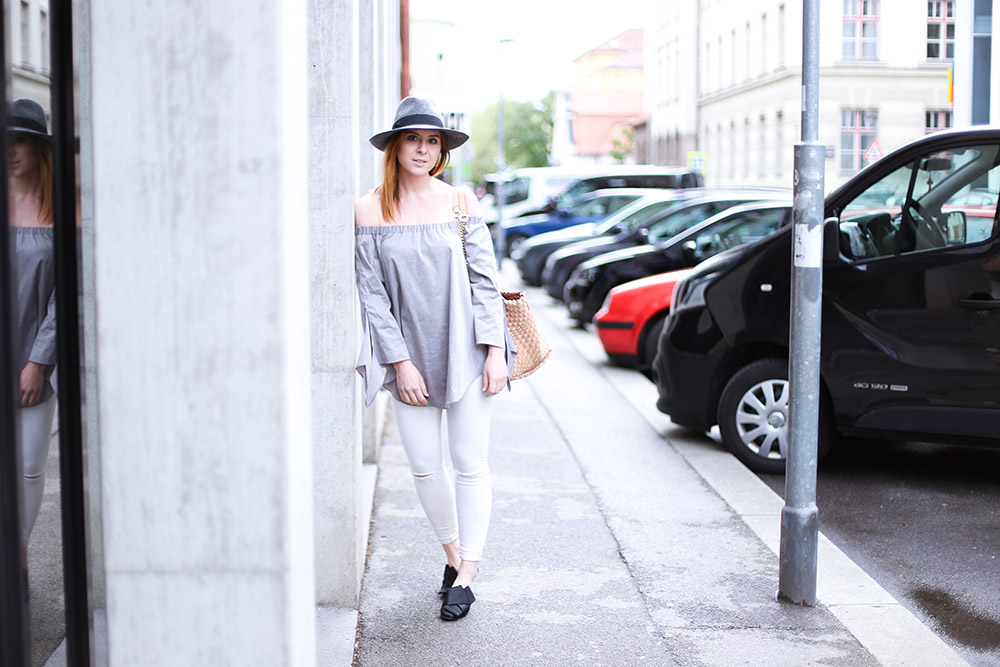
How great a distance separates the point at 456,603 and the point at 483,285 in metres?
1.20

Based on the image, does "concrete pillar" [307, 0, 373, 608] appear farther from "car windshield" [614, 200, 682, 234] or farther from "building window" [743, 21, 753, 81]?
"building window" [743, 21, 753, 81]

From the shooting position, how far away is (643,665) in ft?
14.3

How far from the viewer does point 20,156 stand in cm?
286

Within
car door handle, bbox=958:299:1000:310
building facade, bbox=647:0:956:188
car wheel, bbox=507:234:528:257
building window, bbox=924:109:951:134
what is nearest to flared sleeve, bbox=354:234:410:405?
car door handle, bbox=958:299:1000:310

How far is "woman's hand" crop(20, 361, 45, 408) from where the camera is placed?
2.91 m

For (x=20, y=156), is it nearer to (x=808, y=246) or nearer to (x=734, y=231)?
(x=808, y=246)

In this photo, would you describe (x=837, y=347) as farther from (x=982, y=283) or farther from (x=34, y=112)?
(x=34, y=112)

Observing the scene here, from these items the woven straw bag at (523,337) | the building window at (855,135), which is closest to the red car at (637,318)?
the woven straw bag at (523,337)

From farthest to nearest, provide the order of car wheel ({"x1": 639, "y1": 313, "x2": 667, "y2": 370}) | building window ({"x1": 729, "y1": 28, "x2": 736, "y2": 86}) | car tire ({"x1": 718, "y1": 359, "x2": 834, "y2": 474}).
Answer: building window ({"x1": 729, "y1": 28, "x2": 736, "y2": 86}), car wheel ({"x1": 639, "y1": 313, "x2": 667, "y2": 370}), car tire ({"x1": 718, "y1": 359, "x2": 834, "y2": 474})

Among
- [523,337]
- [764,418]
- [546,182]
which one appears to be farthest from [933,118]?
[523,337]

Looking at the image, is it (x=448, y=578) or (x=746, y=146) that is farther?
(x=746, y=146)

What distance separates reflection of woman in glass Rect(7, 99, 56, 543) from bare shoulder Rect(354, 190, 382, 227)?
1.80 meters

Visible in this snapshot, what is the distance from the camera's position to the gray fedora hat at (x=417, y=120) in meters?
4.62

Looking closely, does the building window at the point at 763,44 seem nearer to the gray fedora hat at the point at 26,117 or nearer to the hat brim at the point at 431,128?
the hat brim at the point at 431,128
